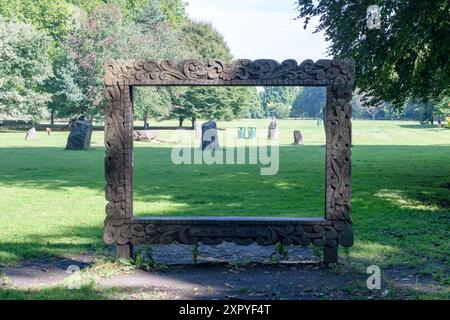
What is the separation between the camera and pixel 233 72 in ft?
24.9

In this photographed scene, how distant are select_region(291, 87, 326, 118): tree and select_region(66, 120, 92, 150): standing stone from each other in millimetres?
87546

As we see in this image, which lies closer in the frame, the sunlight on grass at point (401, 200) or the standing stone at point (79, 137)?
the sunlight on grass at point (401, 200)

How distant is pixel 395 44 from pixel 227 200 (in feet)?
17.4

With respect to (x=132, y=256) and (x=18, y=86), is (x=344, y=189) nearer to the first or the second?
(x=132, y=256)

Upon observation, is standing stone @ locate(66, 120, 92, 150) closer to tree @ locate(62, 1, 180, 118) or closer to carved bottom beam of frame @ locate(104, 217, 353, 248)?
tree @ locate(62, 1, 180, 118)

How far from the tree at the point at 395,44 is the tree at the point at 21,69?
33699 millimetres

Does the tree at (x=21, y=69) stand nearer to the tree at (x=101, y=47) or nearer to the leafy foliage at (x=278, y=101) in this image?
the tree at (x=101, y=47)

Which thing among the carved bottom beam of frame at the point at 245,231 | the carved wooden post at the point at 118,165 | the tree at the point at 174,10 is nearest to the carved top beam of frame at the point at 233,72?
the carved wooden post at the point at 118,165

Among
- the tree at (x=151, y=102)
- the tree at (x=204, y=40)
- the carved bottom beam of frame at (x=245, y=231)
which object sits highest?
the tree at (x=204, y=40)

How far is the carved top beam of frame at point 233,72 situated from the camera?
7508mm

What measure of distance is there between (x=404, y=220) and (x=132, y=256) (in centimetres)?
591

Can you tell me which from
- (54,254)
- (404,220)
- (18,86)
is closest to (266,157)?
(404,220)

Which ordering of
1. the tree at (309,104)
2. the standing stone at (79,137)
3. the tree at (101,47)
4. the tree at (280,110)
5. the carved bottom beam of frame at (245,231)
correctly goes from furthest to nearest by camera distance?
1. the tree at (309,104)
2. the tree at (280,110)
3. the tree at (101,47)
4. the standing stone at (79,137)
5. the carved bottom beam of frame at (245,231)
